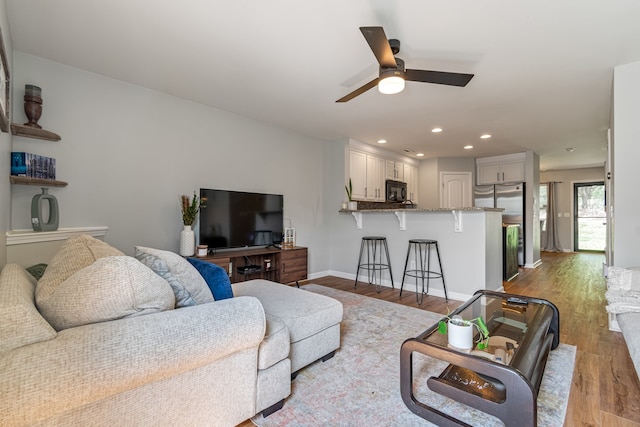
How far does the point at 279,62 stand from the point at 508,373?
8.60ft

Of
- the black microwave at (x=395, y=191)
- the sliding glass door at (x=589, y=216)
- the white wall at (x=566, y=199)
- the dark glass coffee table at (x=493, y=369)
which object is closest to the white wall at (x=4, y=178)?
the dark glass coffee table at (x=493, y=369)

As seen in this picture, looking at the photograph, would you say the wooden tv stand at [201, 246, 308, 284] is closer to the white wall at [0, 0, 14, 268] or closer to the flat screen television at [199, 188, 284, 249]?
the flat screen television at [199, 188, 284, 249]

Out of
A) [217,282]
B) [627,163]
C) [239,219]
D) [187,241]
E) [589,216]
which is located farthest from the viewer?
[589,216]

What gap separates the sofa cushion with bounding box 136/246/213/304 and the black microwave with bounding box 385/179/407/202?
15.8 feet

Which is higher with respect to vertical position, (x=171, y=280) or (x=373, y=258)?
(x=171, y=280)

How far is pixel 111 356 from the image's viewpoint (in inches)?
36.7

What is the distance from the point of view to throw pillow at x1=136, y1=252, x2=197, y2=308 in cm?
137

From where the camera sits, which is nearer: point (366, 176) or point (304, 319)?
point (304, 319)

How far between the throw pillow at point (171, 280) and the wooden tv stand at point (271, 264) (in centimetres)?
209

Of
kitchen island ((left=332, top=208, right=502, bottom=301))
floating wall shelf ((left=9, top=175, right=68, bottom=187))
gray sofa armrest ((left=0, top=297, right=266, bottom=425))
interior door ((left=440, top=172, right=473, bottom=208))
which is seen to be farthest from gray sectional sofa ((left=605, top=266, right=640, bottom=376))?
interior door ((left=440, top=172, right=473, bottom=208))

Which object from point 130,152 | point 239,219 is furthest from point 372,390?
point 130,152

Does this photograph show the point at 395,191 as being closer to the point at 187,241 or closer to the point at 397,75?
the point at 397,75

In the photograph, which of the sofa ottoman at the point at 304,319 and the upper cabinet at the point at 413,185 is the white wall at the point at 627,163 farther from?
the upper cabinet at the point at 413,185

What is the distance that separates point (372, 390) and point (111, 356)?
1.39m
